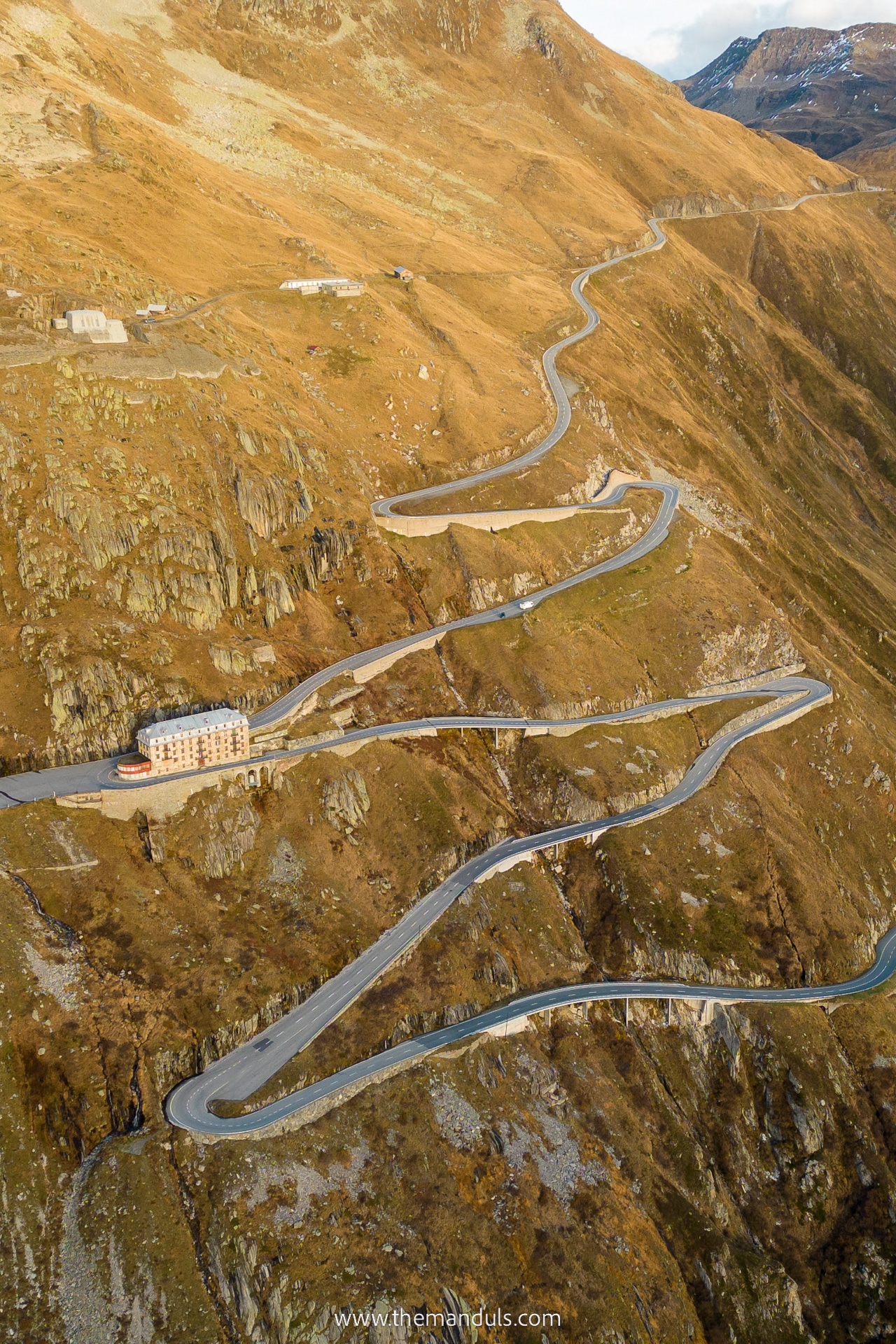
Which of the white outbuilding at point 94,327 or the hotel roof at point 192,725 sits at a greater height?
the white outbuilding at point 94,327

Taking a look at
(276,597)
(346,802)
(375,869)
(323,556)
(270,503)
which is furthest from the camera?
(323,556)

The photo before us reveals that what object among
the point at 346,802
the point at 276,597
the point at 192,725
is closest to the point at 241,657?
the point at 276,597

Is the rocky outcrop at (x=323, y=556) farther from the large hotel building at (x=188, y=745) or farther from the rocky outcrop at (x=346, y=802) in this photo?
the rocky outcrop at (x=346, y=802)

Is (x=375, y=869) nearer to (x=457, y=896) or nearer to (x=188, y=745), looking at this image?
(x=457, y=896)

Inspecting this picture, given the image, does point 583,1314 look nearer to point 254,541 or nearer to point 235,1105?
point 235,1105

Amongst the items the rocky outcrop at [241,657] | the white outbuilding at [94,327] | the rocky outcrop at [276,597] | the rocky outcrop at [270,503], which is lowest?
the rocky outcrop at [241,657]

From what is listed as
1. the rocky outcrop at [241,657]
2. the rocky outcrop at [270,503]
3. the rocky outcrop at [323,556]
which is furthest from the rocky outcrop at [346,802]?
the rocky outcrop at [270,503]
